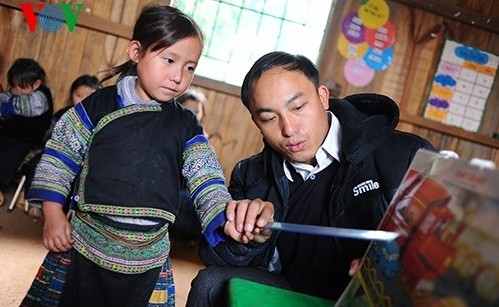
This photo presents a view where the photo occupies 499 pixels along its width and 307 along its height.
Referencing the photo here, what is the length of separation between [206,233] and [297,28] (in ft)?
9.24

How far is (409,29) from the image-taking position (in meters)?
3.65

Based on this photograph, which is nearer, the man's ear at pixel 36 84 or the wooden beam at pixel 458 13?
the man's ear at pixel 36 84

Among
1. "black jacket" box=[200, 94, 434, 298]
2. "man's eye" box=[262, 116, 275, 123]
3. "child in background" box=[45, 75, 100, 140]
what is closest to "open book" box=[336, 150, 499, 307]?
"black jacket" box=[200, 94, 434, 298]

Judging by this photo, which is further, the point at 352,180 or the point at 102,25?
the point at 102,25

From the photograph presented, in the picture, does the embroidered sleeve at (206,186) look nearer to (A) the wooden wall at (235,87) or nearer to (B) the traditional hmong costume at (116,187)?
(B) the traditional hmong costume at (116,187)

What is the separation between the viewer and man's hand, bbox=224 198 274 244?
36.6 inches

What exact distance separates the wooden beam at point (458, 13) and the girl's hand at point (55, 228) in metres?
3.21

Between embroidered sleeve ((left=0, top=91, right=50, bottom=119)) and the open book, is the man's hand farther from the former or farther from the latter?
embroidered sleeve ((left=0, top=91, right=50, bottom=119))

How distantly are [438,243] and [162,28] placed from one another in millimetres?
1055

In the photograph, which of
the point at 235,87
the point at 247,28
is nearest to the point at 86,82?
the point at 235,87

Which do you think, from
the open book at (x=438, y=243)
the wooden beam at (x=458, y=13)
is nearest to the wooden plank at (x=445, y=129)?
the wooden beam at (x=458, y=13)

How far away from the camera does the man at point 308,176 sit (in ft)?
3.68

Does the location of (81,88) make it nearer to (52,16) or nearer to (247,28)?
(52,16)

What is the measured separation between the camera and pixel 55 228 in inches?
47.3
